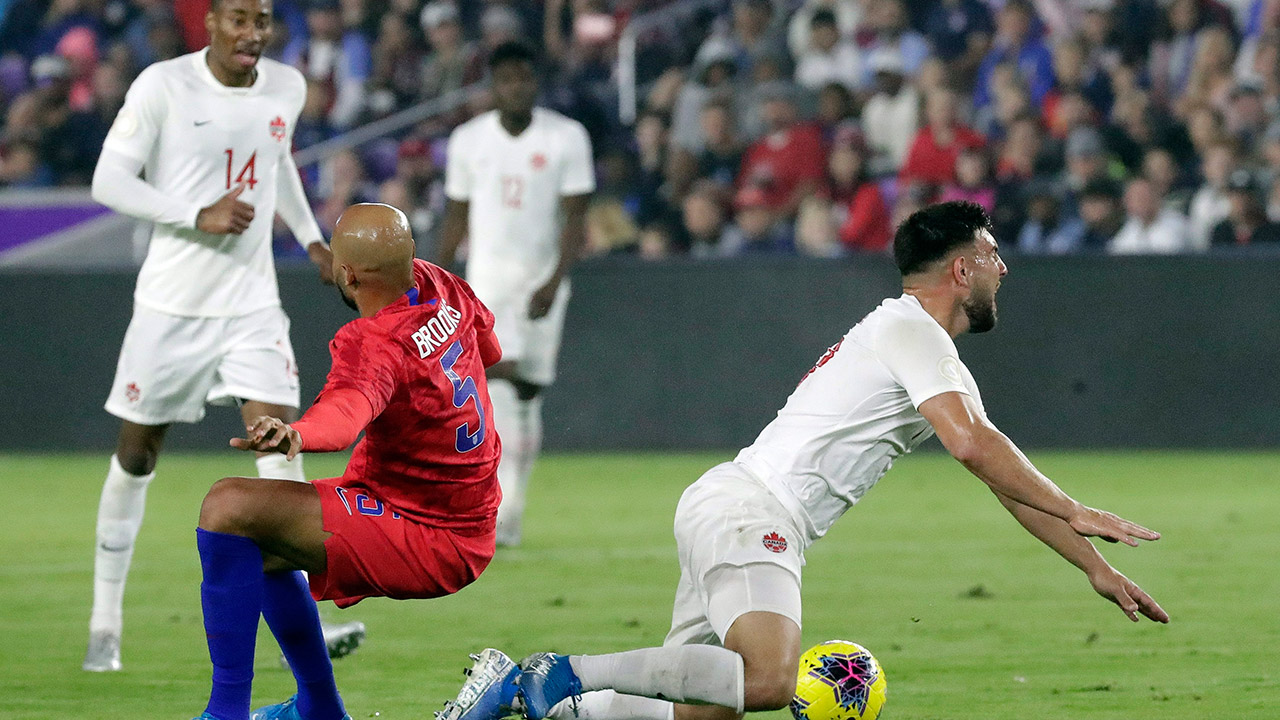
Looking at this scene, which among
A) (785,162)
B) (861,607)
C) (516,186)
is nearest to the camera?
(861,607)

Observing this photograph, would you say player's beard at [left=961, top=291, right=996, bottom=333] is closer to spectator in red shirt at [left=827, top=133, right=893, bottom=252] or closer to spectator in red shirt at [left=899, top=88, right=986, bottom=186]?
spectator in red shirt at [left=827, top=133, right=893, bottom=252]

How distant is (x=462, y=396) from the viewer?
4688 millimetres

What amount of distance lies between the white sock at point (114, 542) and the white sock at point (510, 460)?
3065mm

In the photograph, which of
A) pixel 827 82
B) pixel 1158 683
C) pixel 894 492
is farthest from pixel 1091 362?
pixel 1158 683

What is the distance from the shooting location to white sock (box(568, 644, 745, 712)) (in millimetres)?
4578

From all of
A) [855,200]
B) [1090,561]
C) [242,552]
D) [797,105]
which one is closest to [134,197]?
[242,552]

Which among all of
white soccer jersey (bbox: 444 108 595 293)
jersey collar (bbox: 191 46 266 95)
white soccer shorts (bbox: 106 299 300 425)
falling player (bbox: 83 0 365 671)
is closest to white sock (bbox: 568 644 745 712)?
falling player (bbox: 83 0 365 671)

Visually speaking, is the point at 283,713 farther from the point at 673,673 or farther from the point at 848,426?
the point at 848,426

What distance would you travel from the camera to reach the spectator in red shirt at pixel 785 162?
14922 mm

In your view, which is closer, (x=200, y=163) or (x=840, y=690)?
(x=840, y=690)

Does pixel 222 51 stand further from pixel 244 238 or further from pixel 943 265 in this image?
pixel 943 265

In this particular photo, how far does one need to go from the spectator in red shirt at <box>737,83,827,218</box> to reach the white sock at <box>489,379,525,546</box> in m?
5.12

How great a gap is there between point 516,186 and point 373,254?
5493mm

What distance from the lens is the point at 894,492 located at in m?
11.7
